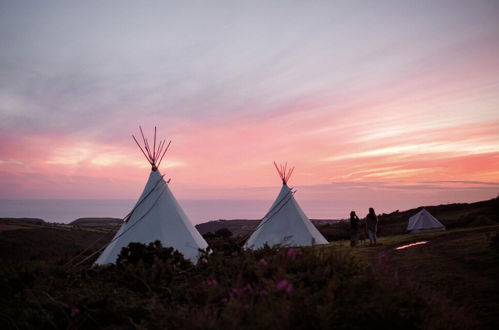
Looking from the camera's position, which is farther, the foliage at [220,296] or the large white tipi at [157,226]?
the large white tipi at [157,226]

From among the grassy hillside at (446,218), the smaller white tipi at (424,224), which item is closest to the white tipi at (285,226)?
the smaller white tipi at (424,224)

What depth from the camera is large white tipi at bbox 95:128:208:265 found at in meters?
12.0

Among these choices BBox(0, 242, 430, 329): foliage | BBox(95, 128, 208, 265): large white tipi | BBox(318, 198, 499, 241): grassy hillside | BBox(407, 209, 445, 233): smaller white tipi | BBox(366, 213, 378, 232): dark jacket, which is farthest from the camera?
BBox(318, 198, 499, 241): grassy hillside

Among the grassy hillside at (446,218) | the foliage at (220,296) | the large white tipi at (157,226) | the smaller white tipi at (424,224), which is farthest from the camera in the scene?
the grassy hillside at (446,218)

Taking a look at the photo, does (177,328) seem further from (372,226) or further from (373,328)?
(372,226)

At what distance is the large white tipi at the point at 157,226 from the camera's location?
39.3 ft

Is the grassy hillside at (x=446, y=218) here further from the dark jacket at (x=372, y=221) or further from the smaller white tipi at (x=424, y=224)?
the dark jacket at (x=372, y=221)

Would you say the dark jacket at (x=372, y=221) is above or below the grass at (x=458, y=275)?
above

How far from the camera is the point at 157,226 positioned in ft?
40.1

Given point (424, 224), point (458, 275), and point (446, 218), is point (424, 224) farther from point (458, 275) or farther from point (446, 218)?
point (458, 275)

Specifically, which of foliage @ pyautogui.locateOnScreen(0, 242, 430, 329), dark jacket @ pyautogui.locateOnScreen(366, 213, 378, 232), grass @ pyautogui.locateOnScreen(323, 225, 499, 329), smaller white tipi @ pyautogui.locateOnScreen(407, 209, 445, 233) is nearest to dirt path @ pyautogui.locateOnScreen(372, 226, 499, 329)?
grass @ pyautogui.locateOnScreen(323, 225, 499, 329)

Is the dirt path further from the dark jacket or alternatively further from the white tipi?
the white tipi

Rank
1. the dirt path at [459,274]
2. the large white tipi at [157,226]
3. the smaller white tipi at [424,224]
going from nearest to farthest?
1. the dirt path at [459,274]
2. the large white tipi at [157,226]
3. the smaller white tipi at [424,224]

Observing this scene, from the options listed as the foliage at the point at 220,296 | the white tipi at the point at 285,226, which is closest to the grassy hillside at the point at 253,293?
the foliage at the point at 220,296
